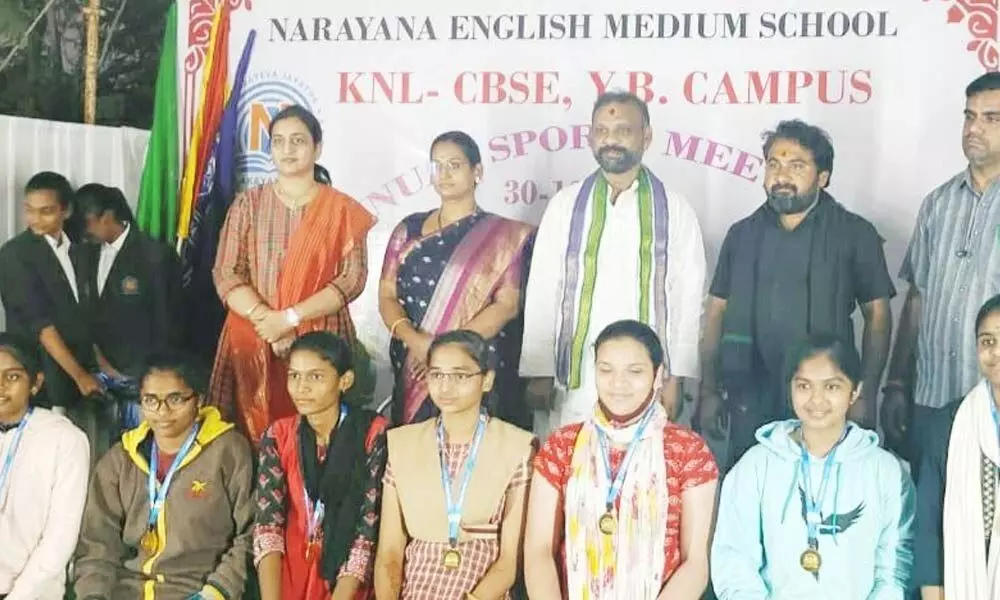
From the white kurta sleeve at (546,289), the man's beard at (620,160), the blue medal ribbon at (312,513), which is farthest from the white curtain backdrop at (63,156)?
the man's beard at (620,160)

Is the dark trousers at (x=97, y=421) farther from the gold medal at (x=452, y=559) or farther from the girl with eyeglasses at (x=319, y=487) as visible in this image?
the gold medal at (x=452, y=559)

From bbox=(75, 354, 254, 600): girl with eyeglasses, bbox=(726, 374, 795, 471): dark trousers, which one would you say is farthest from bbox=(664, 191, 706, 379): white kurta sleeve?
bbox=(75, 354, 254, 600): girl with eyeglasses

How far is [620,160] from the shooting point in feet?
10.6

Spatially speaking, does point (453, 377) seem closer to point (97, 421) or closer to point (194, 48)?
point (97, 421)

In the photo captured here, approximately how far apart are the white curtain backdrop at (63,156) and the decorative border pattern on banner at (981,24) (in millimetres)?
2210

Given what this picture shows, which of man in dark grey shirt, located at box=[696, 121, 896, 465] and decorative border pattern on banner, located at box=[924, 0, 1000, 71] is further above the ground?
decorative border pattern on banner, located at box=[924, 0, 1000, 71]

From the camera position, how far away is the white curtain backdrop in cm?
359

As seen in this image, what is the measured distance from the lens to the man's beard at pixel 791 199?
3.13 m

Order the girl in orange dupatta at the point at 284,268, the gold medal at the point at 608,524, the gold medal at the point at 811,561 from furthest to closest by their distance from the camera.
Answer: the girl in orange dupatta at the point at 284,268 < the gold medal at the point at 608,524 < the gold medal at the point at 811,561

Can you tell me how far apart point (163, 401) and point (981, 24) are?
7.54 feet

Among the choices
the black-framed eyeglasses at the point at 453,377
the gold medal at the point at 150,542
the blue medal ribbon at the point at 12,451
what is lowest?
the gold medal at the point at 150,542

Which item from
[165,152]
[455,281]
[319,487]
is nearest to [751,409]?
[455,281]

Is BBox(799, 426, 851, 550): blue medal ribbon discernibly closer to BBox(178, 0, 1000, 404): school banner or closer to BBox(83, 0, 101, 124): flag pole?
BBox(178, 0, 1000, 404): school banner

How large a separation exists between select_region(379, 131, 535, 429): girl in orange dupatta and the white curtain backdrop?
827mm
